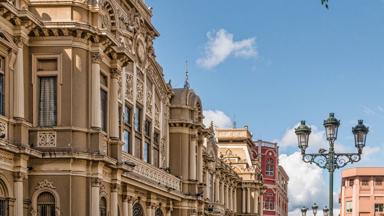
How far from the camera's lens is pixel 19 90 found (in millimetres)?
27656

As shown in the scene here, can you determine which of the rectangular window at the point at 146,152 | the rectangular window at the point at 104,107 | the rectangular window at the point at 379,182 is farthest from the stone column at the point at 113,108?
the rectangular window at the point at 379,182

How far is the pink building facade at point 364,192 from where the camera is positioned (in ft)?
429

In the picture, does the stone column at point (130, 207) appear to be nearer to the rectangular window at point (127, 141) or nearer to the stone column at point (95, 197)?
the rectangular window at point (127, 141)

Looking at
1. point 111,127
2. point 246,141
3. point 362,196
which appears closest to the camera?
point 111,127

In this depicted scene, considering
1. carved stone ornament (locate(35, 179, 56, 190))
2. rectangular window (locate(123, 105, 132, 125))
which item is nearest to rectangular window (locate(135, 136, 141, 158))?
rectangular window (locate(123, 105, 132, 125))

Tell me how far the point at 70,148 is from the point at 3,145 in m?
3.66

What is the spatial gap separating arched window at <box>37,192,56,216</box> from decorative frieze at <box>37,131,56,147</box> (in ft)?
4.90

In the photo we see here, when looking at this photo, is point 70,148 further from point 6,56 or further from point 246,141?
point 246,141

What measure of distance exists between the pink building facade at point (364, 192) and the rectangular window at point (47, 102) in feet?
344

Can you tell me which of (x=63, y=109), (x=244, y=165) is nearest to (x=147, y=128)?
(x=63, y=109)

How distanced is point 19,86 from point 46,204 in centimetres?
384

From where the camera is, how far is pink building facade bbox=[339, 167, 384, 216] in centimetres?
13088

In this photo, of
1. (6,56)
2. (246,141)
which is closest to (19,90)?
(6,56)

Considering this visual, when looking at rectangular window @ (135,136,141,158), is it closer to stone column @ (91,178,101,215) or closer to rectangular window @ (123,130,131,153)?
rectangular window @ (123,130,131,153)
